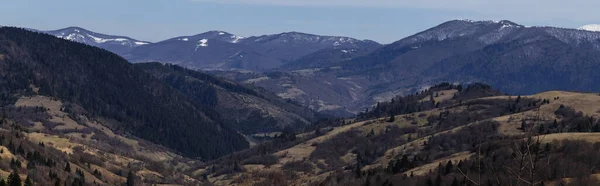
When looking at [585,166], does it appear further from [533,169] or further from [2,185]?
[533,169]

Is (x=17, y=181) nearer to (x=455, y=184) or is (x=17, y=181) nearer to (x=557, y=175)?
(x=455, y=184)

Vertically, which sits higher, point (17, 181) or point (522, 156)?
point (522, 156)

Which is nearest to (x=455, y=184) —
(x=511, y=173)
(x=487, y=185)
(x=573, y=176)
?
(x=487, y=185)

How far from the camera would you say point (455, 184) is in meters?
200

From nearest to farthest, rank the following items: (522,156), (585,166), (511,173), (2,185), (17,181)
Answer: (522,156)
(511,173)
(2,185)
(17,181)
(585,166)

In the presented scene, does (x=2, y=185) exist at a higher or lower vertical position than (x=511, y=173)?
lower

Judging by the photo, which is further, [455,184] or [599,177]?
[455,184]

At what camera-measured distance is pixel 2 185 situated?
144000 mm

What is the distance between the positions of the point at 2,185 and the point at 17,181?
2756 cm

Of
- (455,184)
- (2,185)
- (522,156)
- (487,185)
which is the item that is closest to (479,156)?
(522,156)

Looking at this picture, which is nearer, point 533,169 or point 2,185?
point 533,169

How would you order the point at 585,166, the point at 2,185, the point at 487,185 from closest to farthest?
the point at 2,185 < the point at 487,185 < the point at 585,166

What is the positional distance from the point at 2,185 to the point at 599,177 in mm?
150401

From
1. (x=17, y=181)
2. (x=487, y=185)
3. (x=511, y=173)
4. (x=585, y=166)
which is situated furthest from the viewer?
(x=585, y=166)
